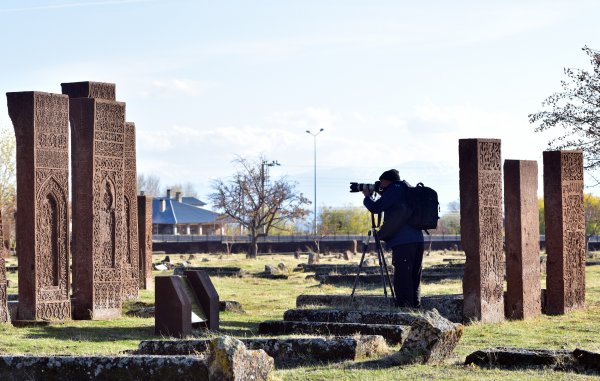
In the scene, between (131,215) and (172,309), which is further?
(131,215)

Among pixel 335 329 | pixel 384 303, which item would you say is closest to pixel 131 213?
pixel 384 303

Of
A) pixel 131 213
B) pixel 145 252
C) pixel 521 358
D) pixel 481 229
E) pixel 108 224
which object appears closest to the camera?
pixel 521 358

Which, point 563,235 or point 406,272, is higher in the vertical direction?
point 563,235

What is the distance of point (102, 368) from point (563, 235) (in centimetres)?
1013

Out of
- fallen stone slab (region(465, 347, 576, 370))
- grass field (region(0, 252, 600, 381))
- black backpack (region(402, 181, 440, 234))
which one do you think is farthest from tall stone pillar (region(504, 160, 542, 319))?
fallen stone slab (region(465, 347, 576, 370))

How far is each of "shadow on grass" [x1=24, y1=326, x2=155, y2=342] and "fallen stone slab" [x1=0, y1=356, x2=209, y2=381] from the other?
170 inches

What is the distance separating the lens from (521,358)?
34.4 feet

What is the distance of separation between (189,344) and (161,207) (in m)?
104

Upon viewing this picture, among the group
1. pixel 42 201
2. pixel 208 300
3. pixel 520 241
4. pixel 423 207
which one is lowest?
pixel 208 300

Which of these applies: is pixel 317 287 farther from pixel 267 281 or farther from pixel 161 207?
pixel 161 207

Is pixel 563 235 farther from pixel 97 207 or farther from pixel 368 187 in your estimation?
pixel 97 207

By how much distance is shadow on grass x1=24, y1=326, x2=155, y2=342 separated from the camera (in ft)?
45.6

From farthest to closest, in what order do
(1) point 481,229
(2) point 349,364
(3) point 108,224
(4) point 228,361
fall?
(3) point 108,224, (1) point 481,229, (2) point 349,364, (4) point 228,361

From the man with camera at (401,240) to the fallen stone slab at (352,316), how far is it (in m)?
1.30
